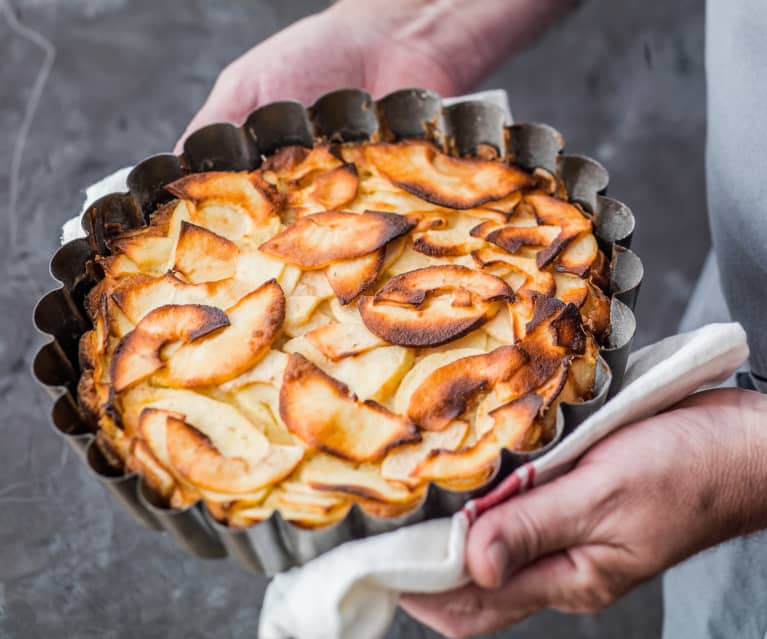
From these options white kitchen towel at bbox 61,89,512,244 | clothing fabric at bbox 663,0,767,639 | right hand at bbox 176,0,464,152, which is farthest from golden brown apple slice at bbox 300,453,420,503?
right hand at bbox 176,0,464,152

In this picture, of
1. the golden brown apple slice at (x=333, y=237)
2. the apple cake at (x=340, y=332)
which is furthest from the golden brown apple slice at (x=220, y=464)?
the golden brown apple slice at (x=333, y=237)

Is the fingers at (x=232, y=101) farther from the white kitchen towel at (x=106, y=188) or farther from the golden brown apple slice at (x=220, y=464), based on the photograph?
the golden brown apple slice at (x=220, y=464)

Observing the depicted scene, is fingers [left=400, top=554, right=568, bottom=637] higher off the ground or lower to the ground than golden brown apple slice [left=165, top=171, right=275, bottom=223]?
lower

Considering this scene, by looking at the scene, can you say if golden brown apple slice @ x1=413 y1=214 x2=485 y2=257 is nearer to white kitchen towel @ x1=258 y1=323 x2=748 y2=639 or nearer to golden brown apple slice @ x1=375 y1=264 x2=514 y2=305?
golden brown apple slice @ x1=375 y1=264 x2=514 y2=305

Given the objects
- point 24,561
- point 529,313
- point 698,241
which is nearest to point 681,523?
point 529,313

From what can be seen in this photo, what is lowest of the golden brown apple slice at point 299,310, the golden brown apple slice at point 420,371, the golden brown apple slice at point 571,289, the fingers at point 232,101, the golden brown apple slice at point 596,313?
the golden brown apple slice at point 596,313

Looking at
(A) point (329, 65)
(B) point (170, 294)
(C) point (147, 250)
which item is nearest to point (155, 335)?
(B) point (170, 294)
